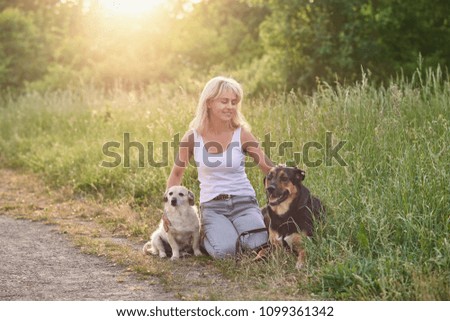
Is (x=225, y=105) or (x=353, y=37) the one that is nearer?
(x=225, y=105)

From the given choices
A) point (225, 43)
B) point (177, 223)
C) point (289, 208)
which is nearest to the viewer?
point (289, 208)

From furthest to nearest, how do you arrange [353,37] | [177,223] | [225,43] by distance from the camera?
[225,43]
[353,37]
[177,223]

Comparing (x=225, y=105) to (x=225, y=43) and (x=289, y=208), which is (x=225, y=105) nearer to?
(x=289, y=208)

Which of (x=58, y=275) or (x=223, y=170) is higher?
(x=223, y=170)

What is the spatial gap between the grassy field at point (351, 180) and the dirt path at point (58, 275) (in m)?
0.85

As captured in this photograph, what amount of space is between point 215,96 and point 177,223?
1254mm

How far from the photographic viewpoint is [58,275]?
17.8 ft

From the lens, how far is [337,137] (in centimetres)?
688

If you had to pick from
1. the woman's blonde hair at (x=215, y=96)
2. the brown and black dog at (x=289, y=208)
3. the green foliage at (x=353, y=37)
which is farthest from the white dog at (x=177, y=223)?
the green foliage at (x=353, y=37)

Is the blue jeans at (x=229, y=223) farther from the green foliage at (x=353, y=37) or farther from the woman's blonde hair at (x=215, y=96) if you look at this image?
the green foliage at (x=353, y=37)

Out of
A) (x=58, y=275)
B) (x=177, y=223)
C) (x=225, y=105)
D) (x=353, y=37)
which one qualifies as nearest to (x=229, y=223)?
(x=177, y=223)

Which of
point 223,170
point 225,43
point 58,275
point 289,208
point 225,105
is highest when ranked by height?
point 225,43

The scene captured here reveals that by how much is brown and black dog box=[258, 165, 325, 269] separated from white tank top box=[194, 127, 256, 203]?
0.71 m

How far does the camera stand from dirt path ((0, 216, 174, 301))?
4816 millimetres
